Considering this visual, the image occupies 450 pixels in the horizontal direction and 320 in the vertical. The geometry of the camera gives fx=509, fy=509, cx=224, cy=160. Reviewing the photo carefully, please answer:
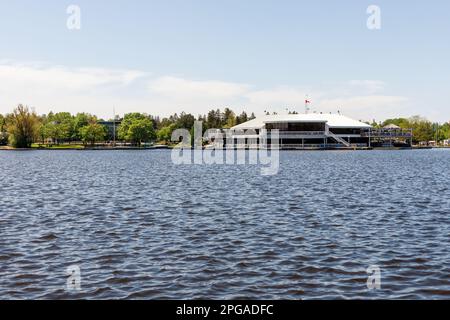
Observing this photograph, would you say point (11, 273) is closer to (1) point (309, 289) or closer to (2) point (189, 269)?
(2) point (189, 269)

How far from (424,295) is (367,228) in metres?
11.7

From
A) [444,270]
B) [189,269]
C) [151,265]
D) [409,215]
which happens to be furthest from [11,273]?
[409,215]

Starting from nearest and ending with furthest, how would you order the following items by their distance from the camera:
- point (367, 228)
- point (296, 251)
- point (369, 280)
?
point (369, 280), point (296, 251), point (367, 228)

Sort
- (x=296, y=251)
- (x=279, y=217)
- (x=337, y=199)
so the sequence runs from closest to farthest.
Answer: (x=296, y=251)
(x=279, y=217)
(x=337, y=199)

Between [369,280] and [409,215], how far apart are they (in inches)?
650

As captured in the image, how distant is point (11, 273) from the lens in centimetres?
1891

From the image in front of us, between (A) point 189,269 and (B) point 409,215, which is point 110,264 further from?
(B) point 409,215

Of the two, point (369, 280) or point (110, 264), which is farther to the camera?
point (110, 264)
